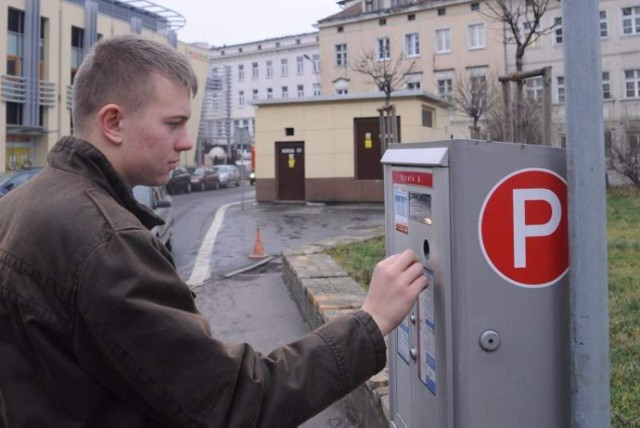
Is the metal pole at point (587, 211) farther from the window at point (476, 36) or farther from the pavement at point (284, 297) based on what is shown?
the window at point (476, 36)

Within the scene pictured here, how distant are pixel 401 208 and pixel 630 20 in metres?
45.2

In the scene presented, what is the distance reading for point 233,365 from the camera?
1.37 m

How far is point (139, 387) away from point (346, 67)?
172 feet

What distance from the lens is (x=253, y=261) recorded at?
35.8ft

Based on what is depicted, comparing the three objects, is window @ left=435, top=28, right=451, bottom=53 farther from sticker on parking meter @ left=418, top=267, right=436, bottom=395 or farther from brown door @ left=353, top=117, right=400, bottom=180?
sticker on parking meter @ left=418, top=267, right=436, bottom=395

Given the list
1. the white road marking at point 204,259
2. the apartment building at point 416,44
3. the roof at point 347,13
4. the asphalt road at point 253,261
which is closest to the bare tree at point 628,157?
the asphalt road at point 253,261

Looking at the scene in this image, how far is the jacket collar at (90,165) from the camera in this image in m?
1.48

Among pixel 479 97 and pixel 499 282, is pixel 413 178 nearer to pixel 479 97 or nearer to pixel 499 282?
pixel 499 282

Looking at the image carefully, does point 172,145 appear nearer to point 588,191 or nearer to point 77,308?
point 77,308

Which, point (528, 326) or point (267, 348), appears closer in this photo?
point (528, 326)

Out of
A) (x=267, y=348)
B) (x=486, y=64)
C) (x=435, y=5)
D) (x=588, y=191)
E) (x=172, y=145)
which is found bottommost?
(x=267, y=348)

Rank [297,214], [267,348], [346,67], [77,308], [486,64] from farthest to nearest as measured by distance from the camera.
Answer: [346,67]
[486,64]
[297,214]
[267,348]
[77,308]

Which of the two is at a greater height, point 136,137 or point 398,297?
point 136,137

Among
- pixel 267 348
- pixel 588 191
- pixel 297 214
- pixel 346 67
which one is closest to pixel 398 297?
pixel 588 191
